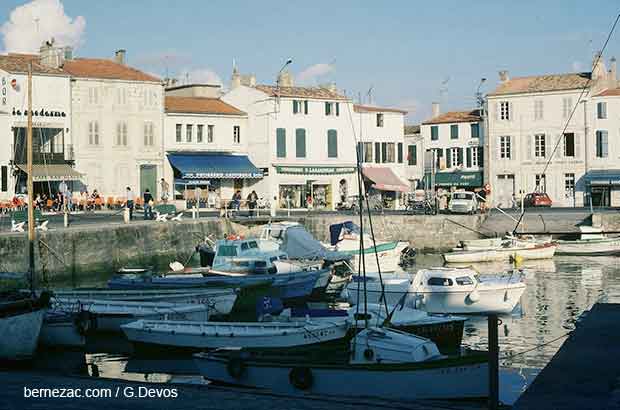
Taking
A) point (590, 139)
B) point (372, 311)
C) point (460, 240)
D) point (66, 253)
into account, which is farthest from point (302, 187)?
point (372, 311)

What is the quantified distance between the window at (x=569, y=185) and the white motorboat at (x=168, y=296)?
153ft

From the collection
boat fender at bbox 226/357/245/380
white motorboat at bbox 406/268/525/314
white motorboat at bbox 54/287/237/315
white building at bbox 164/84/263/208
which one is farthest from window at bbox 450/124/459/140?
boat fender at bbox 226/357/245/380

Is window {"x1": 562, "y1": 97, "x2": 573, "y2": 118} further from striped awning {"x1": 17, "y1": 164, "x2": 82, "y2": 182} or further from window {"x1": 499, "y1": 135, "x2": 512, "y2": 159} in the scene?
striped awning {"x1": 17, "y1": 164, "x2": 82, "y2": 182}

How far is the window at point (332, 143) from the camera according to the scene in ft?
221

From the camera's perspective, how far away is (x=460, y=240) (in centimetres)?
5588

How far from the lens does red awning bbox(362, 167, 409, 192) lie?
6856 centimetres

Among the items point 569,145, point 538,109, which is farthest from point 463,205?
point 538,109

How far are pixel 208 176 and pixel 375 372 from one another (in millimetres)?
44387

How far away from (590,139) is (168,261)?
122 ft

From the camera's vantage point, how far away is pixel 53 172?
5509cm

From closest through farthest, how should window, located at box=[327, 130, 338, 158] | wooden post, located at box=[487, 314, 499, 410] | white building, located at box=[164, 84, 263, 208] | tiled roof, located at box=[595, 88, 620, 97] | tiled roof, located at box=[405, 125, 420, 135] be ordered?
wooden post, located at box=[487, 314, 499, 410] → white building, located at box=[164, 84, 263, 208] → window, located at box=[327, 130, 338, 158] → tiled roof, located at box=[595, 88, 620, 97] → tiled roof, located at box=[405, 125, 420, 135]

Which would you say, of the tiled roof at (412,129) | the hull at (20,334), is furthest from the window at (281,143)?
the hull at (20,334)

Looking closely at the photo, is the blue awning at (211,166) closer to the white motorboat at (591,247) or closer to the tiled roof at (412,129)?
the white motorboat at (591,247)

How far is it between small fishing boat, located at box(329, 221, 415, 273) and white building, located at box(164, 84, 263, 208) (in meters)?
17.3
